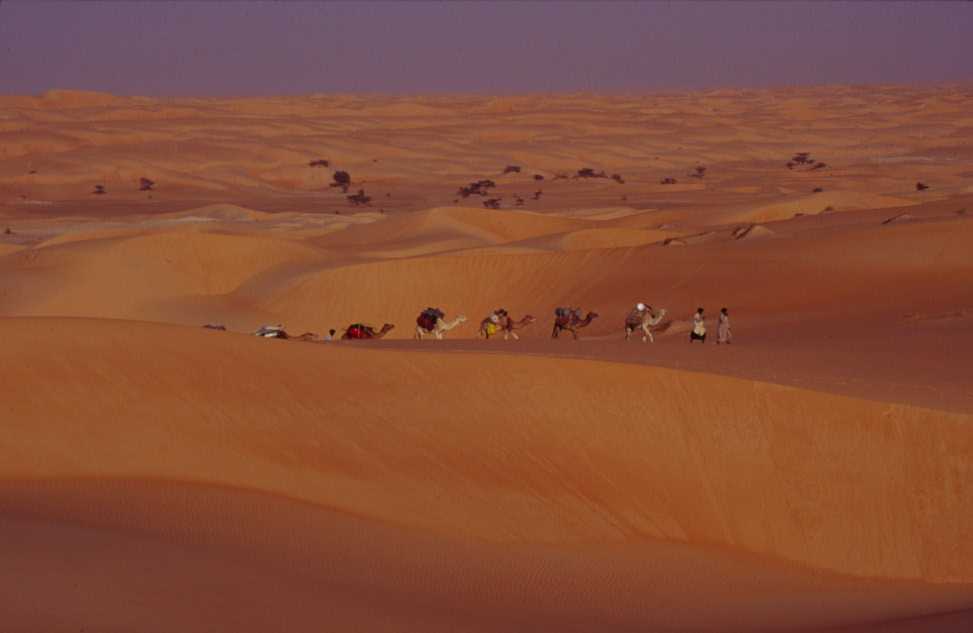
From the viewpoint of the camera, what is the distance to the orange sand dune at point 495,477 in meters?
10.7

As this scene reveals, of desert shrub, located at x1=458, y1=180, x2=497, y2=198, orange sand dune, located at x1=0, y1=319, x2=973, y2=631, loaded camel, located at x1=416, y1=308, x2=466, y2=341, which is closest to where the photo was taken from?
orange sand dune, located at x1=0, y1=319, x2=973, y2=631

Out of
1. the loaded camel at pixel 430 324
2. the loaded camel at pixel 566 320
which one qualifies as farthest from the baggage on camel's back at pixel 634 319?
the loaded camel at pixel 430 324

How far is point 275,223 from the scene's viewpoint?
2124 inches

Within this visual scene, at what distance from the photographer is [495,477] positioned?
42.8ft

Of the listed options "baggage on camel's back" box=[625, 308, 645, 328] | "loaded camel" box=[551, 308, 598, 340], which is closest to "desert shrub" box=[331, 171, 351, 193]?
"loaded camel" box=[551, 308, 598, 340]

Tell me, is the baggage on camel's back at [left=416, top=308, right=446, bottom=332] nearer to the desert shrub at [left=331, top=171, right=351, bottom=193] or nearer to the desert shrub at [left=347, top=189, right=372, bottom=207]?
the desert shrub at [left=347, top=189, right=372, bottom=207]

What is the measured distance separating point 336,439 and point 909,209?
28946 millimetres

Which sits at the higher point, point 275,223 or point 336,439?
point 275,223

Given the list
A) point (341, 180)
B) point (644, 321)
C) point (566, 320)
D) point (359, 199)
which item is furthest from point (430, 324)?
point (341, 180)

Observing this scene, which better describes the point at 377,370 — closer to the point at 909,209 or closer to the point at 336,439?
the point at 336,439

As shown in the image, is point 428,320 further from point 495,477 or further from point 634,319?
point 495,477

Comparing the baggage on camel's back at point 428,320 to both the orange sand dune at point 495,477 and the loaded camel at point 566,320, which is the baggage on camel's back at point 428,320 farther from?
the orange sand dune at point 495,477

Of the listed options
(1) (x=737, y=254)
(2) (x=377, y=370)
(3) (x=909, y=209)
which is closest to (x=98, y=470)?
(2) (x=377, y=370)

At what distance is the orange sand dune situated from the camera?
35.2ft
